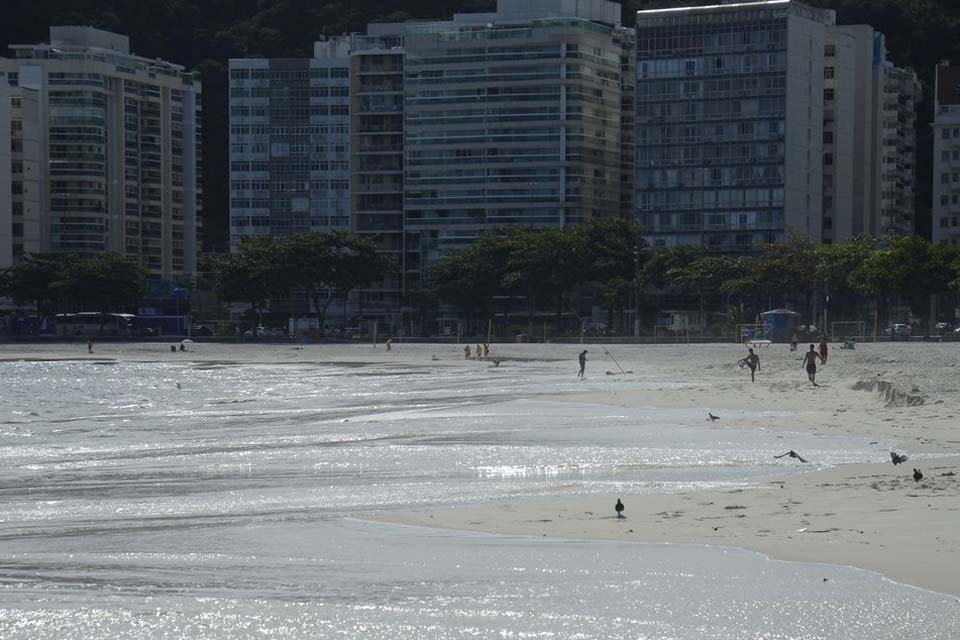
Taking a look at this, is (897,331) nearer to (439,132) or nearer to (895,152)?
(895,152)

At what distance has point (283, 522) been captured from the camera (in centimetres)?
1698

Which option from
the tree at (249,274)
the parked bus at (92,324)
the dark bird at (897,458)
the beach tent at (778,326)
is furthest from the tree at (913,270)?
the dark bird at (897,458)

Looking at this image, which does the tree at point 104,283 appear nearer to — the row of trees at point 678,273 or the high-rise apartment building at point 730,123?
the row of trees at point 678,273

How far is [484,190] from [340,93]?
21448 mm

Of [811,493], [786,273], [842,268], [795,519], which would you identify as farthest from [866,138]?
[795,519]

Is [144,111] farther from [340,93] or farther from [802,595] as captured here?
[802,595]

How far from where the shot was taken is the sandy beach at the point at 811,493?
14.2m

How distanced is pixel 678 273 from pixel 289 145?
58549 millimetres

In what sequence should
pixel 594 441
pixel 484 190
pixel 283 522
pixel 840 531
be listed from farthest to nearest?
pixel 484 190, pixel 594 441, pixel 283 522, pixel 840 531

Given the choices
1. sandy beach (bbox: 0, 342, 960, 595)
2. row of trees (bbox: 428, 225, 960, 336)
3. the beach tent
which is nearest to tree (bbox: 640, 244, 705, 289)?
row of trees (bbox: 428, 225, 960, 336)

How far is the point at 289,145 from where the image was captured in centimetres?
15512

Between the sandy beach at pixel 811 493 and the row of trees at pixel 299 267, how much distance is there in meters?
69.1

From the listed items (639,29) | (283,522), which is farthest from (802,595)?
(639,29)

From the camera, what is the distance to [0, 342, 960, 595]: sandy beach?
1420 centimetres
